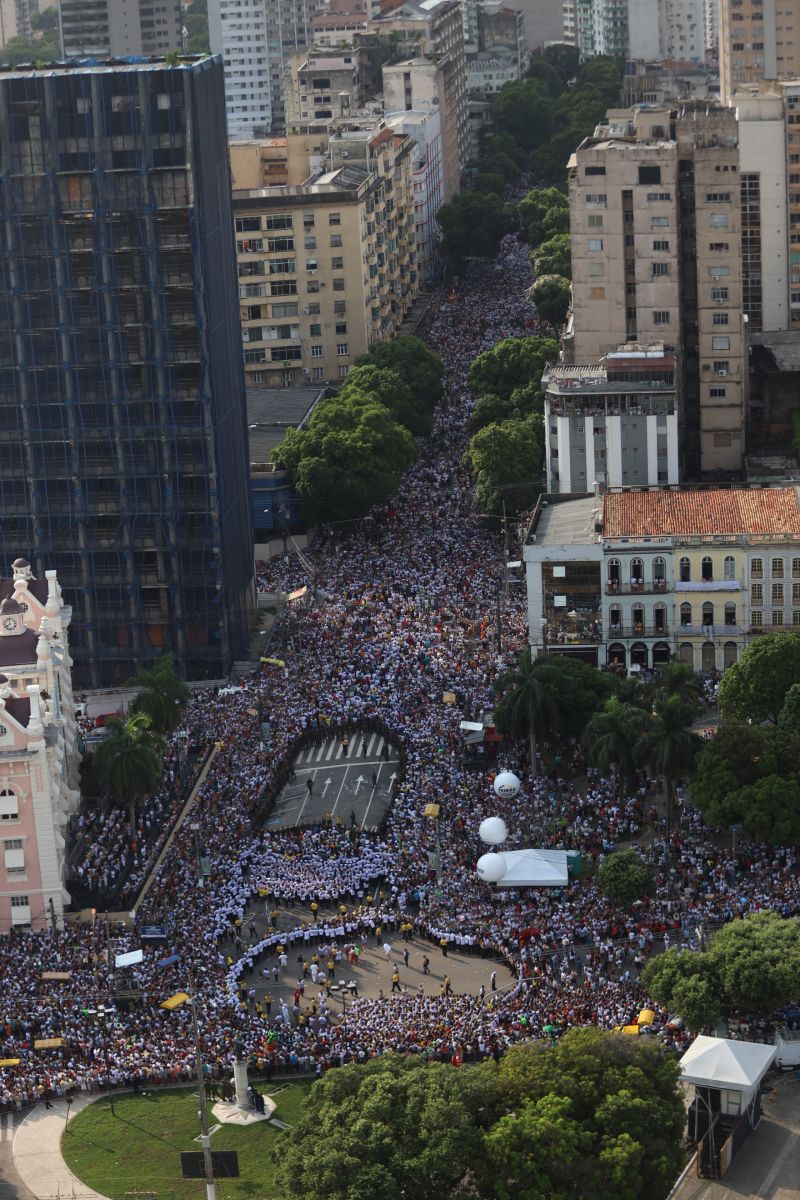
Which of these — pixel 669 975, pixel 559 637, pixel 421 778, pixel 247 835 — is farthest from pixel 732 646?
pixel 669 975

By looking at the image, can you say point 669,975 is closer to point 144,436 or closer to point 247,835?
point 247,835

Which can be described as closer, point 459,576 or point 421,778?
point 421,778

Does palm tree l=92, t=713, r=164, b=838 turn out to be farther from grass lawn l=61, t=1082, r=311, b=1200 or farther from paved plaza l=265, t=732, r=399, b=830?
grass lawn l=61, t=1082, r=311, b=1200

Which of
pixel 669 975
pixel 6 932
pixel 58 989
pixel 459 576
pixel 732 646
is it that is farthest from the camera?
pixel 459 576

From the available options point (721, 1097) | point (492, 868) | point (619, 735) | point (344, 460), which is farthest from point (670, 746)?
point (344, 460)

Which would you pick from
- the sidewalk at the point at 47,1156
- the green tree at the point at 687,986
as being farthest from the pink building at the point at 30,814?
the green tree at the point at 687,986

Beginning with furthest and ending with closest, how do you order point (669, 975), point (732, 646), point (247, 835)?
point (732, 646), point (247, 835), point (669, 975)

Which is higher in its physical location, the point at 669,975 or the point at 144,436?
the point at 144,436
